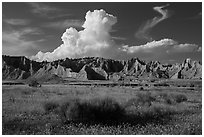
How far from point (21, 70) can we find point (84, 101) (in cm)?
17056

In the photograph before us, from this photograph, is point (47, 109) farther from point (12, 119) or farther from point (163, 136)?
point (163, 136)

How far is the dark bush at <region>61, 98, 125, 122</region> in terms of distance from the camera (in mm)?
11883

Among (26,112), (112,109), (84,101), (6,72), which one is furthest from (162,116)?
(6,72)

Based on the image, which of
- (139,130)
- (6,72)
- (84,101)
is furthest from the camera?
(6,72)

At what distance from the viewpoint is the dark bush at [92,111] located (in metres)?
11.9

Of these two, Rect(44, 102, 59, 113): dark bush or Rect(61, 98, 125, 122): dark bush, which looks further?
Rect(44, 102, 59, 113): dark bush

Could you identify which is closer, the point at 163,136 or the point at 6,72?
the point at 163,136

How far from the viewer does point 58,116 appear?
1227 cm

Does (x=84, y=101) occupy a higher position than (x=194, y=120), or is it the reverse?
(x=84, y=101)

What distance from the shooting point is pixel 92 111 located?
1226 cm

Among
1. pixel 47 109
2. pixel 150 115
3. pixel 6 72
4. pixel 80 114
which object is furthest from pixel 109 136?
pixel 6 72

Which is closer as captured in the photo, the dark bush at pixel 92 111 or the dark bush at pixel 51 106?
the dark bush at pixel 92 111

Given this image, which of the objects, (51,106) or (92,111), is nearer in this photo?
(92,111)

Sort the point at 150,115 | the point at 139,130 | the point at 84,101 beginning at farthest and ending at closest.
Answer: the point at 150,115 → the point at 84,101 → the point at 139,130
